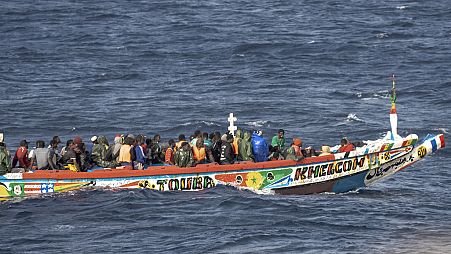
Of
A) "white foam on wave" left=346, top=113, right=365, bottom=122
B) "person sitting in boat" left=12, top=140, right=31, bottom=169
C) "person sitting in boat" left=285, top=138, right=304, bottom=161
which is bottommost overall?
"person sitting in boat" left=285, top=138, right=304, bottom=161

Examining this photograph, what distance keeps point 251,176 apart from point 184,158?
2.20m

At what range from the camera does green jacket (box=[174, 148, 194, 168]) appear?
3706 centimetres

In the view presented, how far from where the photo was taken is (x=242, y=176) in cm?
3741

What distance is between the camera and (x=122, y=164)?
37.6 meters

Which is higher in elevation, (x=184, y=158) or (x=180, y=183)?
(x=184, y=158)

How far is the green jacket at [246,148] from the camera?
37.6 meters

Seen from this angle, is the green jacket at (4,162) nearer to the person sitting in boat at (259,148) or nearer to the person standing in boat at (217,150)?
the person standing in boat at (217,150)

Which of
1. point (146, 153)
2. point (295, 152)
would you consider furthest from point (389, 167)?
point (146, 153)

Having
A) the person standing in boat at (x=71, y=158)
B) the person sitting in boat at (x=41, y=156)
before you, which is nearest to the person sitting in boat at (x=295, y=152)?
the person standing in boat at (x=71, y=158)

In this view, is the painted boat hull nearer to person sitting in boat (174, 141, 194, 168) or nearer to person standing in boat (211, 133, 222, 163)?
person sitting in boat (174, 141, 194, 168)

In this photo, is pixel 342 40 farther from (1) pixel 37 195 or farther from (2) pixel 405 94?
(1) pixel 37 195

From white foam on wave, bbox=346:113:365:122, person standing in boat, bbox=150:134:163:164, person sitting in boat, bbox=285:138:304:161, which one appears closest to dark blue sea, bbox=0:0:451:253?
white foam on wave, bbox=346:113:365:122

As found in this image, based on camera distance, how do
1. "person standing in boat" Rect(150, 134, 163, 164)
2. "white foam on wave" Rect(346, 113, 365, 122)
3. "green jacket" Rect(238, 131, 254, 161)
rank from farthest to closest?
"white foam on wave" Rect(346, 113, 365, 122)
"person standing in boat" Rect(150, 134, 163, 164)
"green jacket" Rect(238, 131, 254, 161)

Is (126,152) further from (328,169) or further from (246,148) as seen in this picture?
(328,169)
